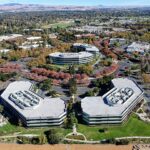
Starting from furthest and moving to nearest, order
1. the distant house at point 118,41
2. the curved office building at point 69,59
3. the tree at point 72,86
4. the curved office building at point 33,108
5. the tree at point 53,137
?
the distant house at point 118,41
the curved office building at point 69,59
the tree at point 72,86
the curved office building at point 33,108
the tree at point 53,137

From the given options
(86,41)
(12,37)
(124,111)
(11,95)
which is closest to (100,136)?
(124,111)

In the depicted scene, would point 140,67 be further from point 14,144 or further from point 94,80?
point 14,144

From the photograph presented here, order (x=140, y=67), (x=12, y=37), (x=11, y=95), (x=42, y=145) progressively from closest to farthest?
(x=42, y=145) → (x=11, y=95) → (x=140, y=67) → (x=12, y=37)

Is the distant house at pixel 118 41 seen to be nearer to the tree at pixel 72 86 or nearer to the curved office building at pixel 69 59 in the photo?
the curved office building at pixel 69 59

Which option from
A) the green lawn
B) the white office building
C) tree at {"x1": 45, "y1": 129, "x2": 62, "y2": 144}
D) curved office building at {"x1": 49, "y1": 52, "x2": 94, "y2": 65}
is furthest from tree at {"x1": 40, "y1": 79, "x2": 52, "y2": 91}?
the white office building

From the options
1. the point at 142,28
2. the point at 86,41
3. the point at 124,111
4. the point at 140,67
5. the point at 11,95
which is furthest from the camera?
the point at 142,28

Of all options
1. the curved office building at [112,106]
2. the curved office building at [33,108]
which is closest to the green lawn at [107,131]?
the curved office building at [112,106]
